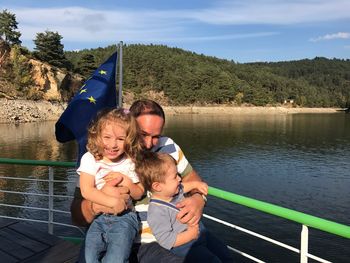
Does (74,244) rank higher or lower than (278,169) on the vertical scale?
higher

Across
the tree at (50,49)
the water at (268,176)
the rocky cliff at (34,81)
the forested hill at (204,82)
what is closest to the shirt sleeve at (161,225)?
the water at (268,176)

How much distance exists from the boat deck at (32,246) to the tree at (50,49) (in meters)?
70.6

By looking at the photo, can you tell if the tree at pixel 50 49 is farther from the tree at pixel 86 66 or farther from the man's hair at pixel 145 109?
the man's hair at pixel 145 109

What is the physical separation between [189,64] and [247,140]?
315 ft

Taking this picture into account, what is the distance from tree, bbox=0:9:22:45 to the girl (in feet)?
246

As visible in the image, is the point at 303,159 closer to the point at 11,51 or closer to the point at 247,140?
the point at 247,140

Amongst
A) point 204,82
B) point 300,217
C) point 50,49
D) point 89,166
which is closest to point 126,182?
point 89,166

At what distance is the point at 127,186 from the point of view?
82.9 inches

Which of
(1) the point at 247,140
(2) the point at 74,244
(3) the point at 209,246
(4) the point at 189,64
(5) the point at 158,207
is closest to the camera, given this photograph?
(5) the point at 158,207

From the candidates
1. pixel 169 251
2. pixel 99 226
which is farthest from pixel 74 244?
pixel 169 251

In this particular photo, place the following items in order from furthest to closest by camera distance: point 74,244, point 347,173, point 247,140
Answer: point 247,140, point 347,173, point 74,244

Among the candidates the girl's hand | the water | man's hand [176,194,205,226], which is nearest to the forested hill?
the water

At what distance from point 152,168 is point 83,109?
1712mm

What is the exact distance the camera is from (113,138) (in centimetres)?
212
